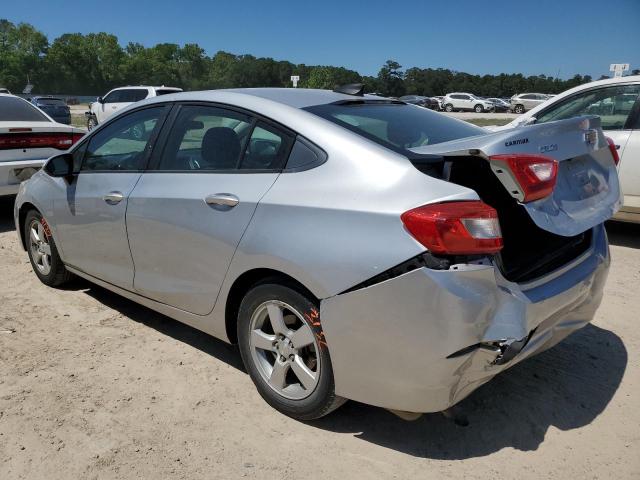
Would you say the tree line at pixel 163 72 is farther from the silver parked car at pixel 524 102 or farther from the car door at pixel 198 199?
the car door at pixel 198 199

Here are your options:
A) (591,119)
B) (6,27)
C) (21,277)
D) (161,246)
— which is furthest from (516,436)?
(6,27)

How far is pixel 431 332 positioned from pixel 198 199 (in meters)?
1.46

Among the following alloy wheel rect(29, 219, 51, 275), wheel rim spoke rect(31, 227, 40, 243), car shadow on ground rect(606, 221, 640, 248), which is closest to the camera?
alloy wheel rect(29, 219, 51, 275)

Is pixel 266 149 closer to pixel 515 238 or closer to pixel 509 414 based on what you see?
pixel 515 238

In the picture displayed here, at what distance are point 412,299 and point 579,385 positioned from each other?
1604 millimetres

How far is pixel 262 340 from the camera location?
2.78 metres

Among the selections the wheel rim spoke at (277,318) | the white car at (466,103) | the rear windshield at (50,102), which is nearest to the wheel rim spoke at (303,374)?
the wheel rim spoke at (277,318)

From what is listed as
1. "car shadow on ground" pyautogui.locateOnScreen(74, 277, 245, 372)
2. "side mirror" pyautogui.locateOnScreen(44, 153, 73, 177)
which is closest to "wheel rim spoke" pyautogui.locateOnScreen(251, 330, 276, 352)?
"car shadow on ground" pyautogui.locateOnScreen(74, 277, 245, 372)

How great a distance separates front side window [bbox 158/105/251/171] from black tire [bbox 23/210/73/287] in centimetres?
168

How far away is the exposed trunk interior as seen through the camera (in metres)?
2.43

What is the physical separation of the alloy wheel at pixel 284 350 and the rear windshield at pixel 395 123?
3.09 feet

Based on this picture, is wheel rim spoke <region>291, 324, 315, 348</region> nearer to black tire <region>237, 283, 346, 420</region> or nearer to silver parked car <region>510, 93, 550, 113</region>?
black tire <region>237, 283, 346, 420</region>

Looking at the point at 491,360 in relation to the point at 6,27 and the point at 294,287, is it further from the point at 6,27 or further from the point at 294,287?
the point at 6,27

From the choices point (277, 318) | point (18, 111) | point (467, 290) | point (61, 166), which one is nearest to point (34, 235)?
point (61, 166)
